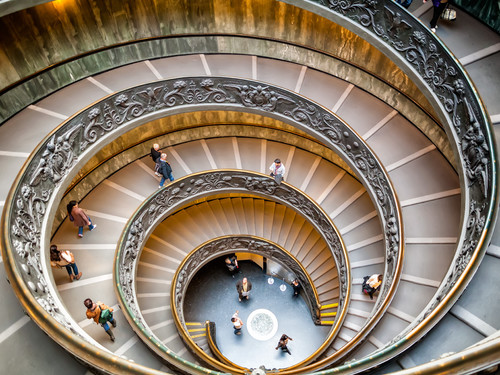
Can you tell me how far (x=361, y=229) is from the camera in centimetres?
1163

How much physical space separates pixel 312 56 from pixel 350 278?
23.3 ft

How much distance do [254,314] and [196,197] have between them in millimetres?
6107

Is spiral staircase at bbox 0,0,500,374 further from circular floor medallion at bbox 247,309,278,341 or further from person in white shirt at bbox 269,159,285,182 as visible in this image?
circular floor medallion at bbox 247,309,278,341

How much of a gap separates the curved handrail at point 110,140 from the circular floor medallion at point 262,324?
7671 mm

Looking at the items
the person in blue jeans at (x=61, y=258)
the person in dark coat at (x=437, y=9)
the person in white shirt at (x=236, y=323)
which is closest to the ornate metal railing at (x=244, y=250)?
the person in white shirt at (x=236, y=323)

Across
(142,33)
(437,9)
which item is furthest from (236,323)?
(437,9)

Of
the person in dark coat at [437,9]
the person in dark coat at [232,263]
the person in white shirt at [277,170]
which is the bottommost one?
the person in dark coat at [232,263]

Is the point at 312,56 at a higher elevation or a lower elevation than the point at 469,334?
higher

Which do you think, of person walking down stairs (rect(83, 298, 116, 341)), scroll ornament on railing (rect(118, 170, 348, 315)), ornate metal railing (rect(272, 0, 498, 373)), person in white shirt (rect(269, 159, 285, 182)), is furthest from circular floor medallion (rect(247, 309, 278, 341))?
ornate metal railing (rect(272, 0, 498, 373))

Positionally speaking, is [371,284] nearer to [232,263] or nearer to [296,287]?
[296,287]

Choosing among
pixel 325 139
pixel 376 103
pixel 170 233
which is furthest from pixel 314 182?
pixel 170 233

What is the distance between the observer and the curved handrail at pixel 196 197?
991 cm

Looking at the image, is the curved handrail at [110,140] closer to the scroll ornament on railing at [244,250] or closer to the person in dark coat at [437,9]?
the person in dark coat at [437,9]

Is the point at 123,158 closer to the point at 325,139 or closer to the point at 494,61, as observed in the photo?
the point at 325,139
